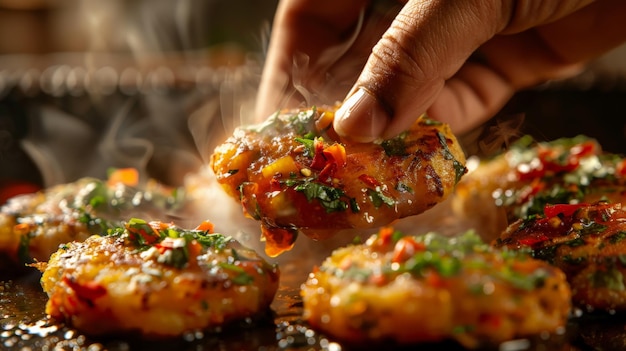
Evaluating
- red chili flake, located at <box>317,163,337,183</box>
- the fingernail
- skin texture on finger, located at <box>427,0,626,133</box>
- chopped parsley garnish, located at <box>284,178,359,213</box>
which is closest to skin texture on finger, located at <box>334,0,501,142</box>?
the fingernail

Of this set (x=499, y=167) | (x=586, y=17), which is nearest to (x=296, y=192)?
(x=499, y=167)

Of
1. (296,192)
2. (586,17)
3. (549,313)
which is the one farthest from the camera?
(586,17)

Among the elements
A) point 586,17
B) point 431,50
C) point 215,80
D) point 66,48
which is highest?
point 431,50

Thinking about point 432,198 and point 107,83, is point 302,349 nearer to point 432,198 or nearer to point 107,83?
point 432,198

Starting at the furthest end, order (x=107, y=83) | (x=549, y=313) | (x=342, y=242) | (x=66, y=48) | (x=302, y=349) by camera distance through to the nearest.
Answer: (x=66, y=48), (x=107, y=83), (x=342, y=242), (x=302, y=349), (x=549, y=313)

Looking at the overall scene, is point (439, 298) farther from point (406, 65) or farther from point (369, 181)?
point (406, 65)

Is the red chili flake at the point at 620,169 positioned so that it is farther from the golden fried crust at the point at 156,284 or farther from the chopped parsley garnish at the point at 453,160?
the golden fried crust at the point at 156,284

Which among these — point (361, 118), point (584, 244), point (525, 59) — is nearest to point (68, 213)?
point (361, 118)
